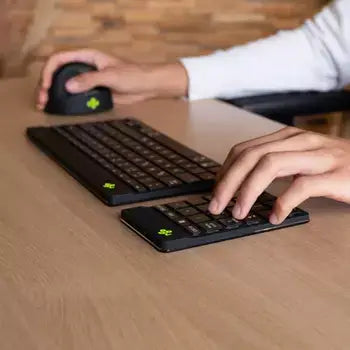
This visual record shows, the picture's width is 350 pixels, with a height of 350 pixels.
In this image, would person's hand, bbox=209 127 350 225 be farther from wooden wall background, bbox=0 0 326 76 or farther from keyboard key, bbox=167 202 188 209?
wooden wall background, bbox=0 0 326 76

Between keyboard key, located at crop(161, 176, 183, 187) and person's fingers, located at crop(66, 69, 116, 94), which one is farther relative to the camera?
person's fingers, located at crop(66, 69, 116, 94)

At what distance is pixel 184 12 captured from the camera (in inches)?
90.6

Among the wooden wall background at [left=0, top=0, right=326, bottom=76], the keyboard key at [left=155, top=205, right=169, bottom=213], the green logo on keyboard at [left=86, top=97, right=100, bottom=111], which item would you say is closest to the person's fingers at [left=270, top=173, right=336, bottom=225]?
the keyboard key at [left=155, top=205, right=169, bottom=213]

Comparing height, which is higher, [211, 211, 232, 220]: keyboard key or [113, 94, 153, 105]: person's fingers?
[211, 211, 232, 220]: keyboard key

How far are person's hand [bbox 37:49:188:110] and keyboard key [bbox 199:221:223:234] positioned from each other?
0.51 meters

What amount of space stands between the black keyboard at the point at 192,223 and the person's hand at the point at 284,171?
0.01 m

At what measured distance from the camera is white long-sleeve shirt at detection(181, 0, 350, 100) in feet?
4.36

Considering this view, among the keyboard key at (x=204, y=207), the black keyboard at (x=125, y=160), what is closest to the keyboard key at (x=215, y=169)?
the black keyboard at (x=125, y=160)

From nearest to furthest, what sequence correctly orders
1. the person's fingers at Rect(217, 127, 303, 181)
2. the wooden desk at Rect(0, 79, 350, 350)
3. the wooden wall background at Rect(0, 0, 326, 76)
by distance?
1. the wooden desk at Rect(0, 79, 350, 350)
2. the person's fingers at Rect(217, 127, 303, 181)
3. the wooden wall background at Rect(0, 0, 326, 76)

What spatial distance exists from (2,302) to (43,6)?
5.31 feet

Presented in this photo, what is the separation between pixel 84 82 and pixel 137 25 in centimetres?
109

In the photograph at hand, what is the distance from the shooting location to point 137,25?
2.26 m

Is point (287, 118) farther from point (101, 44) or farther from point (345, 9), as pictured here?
point (101, 44)

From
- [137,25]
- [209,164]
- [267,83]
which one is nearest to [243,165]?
[209,164]
